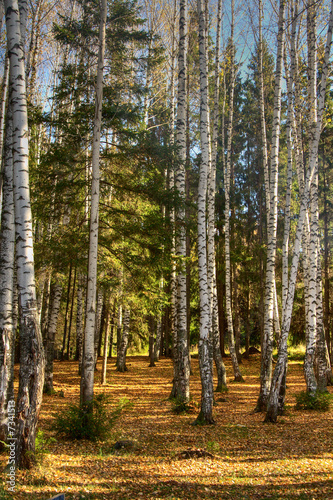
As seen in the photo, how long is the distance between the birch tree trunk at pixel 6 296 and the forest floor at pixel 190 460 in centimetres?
82

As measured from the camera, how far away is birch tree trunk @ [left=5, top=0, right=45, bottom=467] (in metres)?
4.40

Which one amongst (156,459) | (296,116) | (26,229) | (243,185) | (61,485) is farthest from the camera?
(243,185)

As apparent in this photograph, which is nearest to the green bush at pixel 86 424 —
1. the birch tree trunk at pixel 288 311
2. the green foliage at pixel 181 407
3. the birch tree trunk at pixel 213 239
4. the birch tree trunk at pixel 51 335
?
the green foliage at pixel 181 407

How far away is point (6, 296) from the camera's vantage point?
17.5ft

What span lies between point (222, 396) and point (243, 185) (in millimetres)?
14101

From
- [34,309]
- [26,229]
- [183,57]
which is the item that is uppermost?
[183,57]

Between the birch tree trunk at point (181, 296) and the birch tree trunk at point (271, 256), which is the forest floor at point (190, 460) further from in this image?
the birch tree trunk at point (271, 256)

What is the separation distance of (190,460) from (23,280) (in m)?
3.65

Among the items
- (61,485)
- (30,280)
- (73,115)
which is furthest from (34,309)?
(73,115)

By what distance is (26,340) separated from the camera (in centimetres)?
452

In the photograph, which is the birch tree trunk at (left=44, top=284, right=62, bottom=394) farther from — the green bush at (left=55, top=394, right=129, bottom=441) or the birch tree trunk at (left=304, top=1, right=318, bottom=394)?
the birch tree trunk at (left=304, top=1, right=318, bottom=394)

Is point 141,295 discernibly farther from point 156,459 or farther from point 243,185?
point 243,185

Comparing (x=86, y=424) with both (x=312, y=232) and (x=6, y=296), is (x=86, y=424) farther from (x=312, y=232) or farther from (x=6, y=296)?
(x=312, y=232)

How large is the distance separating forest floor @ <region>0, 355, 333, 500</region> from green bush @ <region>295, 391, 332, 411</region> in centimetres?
21
